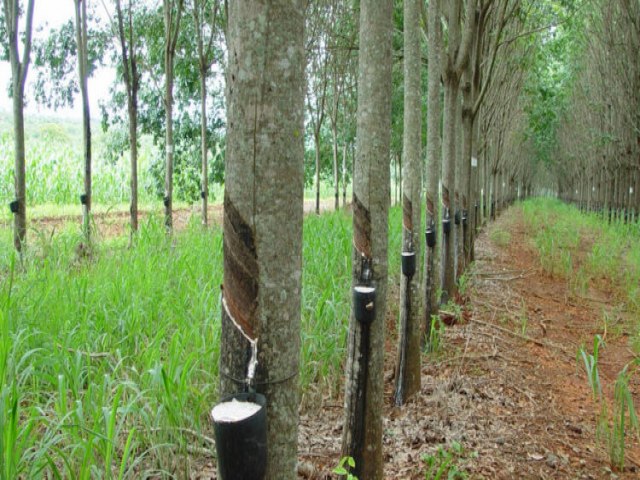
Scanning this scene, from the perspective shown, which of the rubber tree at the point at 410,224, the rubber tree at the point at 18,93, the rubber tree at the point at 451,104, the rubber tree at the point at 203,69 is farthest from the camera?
the rubber tree at the point at 203,69

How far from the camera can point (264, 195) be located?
124cm

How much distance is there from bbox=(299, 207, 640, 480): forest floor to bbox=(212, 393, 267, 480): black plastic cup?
5.18 feet

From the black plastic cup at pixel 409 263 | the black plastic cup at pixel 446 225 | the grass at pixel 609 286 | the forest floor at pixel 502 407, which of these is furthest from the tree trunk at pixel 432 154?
the grass at pixel 609 286

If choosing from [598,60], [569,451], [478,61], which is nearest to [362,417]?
[569,451]

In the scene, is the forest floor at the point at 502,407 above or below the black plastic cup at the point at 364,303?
below

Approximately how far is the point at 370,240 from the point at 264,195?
55.4 inches

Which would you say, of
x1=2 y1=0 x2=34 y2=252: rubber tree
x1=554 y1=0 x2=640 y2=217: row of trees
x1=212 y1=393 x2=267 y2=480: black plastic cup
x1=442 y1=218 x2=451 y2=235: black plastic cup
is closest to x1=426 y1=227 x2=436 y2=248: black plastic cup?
x1=442 y1=218 x2=451 y2=235: black plastic cup

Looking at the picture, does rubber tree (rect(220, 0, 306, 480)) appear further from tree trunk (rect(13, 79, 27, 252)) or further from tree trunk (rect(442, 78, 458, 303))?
tree trunk (rect(13, 79, 27, 252))

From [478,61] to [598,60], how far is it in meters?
9.29

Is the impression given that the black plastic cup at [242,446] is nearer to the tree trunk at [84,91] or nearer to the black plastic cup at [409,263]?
the black plastic cup at [409,263]

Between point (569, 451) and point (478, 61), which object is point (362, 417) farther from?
point (478, 61)

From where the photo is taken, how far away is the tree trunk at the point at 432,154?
4.73 m

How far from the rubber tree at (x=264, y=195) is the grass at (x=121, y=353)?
0.95 metres

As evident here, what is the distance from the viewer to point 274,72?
1.22 metres
